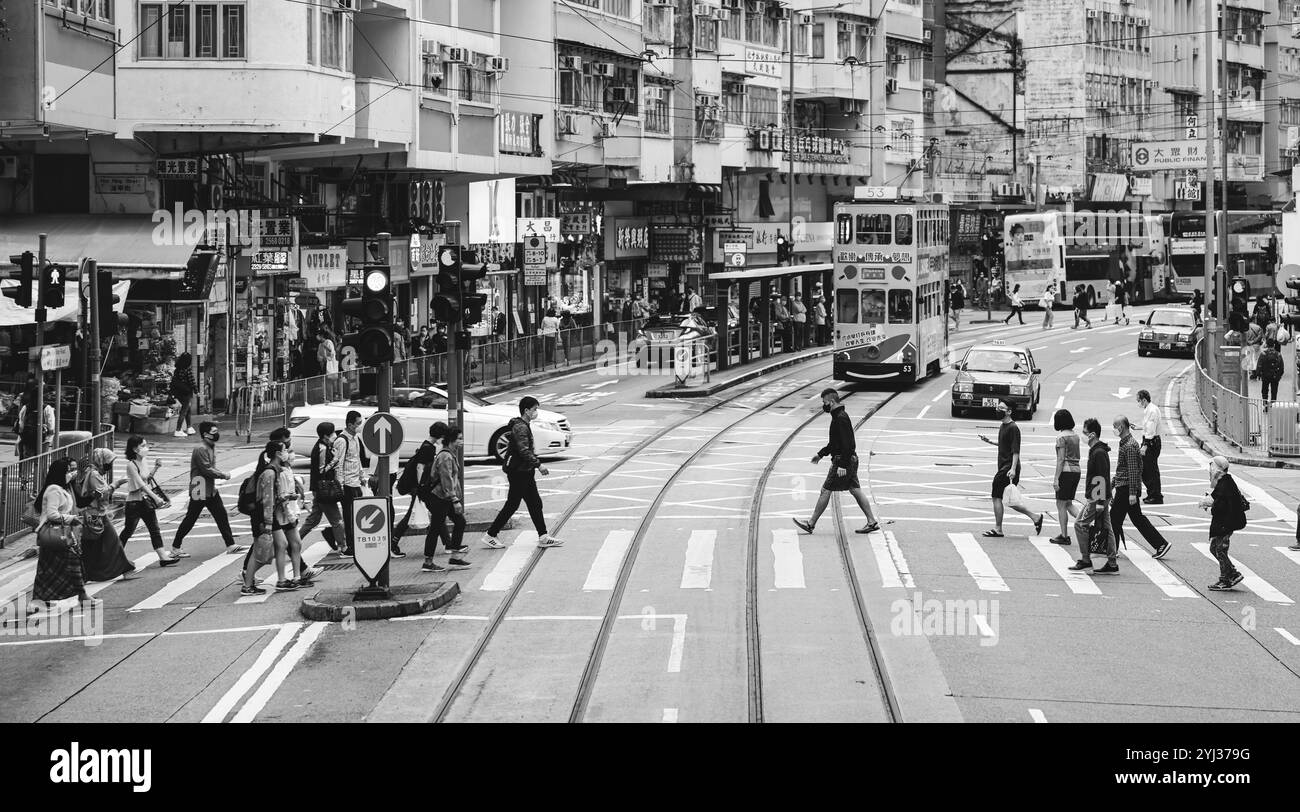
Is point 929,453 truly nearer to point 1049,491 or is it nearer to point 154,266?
point 1049,491

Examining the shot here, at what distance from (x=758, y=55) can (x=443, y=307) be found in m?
49.5

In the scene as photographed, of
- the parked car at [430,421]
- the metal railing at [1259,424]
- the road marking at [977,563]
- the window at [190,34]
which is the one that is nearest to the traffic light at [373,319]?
the road marking at [977,563]

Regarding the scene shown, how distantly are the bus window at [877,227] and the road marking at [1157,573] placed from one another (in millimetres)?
21714

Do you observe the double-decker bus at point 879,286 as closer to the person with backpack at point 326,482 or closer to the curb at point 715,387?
the curb at point 715,387

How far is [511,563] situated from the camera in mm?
19438

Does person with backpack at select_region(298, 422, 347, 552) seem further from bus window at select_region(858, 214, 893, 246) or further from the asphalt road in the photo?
bus window at select_region(858, 214, 893, 246)

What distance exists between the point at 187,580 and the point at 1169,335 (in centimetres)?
4090

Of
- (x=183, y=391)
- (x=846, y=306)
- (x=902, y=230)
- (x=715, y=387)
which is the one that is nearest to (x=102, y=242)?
(x=183, y=391)

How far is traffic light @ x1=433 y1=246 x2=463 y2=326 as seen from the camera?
1984cm

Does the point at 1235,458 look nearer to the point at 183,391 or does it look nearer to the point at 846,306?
the point at 846,306

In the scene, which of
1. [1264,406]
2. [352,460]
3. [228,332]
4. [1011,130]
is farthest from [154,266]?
[1011,130]

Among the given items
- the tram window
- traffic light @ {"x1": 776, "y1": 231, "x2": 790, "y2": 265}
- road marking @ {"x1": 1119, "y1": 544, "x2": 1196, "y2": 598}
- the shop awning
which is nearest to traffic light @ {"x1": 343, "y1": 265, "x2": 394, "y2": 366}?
road marking @ {"x1": 1119, "y1": 544, "x2": 1196, "y2": 598}

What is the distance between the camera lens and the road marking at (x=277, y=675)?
12.9 m

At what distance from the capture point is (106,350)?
32688mm
